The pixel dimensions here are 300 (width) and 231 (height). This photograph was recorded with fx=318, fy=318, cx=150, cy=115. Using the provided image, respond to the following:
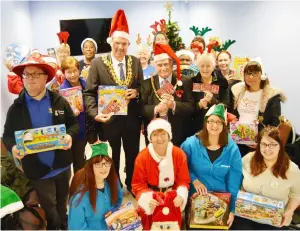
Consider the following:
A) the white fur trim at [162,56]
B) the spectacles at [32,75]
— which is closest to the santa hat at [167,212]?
the white fur trim at [162,56]

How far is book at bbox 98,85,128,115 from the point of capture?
2914 millimetres

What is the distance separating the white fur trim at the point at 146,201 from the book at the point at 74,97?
1.02m

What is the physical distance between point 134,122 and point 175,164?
70 cm

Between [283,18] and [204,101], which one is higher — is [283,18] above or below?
above

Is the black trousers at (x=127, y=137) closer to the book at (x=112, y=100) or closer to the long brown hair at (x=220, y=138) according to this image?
the book at (x=112, y=100)

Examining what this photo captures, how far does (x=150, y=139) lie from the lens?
2.68 meters

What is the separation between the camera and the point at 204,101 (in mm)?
3008

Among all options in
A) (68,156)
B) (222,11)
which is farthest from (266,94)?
(222,11)

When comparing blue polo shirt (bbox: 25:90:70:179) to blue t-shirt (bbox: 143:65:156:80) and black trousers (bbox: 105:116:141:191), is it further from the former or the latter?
blue t-shirt (bbox: 143:65:156:80)

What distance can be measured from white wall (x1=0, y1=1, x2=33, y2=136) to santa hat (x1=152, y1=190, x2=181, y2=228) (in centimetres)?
229

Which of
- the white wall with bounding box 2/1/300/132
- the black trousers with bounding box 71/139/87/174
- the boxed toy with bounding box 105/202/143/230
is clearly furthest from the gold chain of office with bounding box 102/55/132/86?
the white wall with bounding box 2/1/300/132

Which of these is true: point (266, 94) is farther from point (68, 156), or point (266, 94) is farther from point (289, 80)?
point (289, 80)

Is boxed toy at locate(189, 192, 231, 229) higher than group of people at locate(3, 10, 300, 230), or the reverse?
group of people at locate(3, 10, 300, 230)

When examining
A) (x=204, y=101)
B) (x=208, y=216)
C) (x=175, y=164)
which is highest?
(x=204, y=101)
